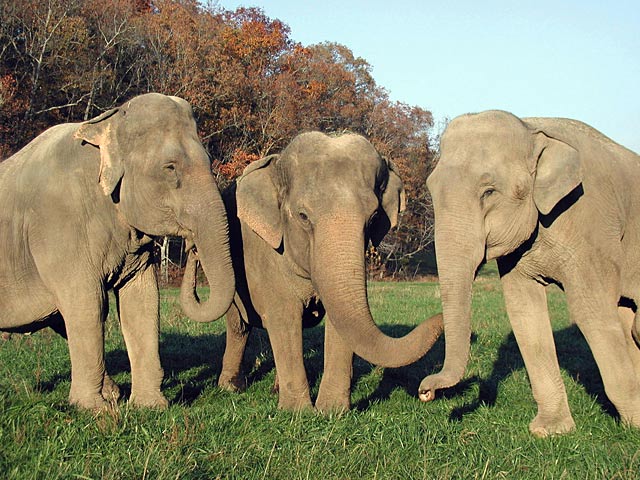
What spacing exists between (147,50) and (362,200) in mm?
24526

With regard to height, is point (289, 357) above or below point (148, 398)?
above

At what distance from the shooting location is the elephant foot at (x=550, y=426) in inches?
237

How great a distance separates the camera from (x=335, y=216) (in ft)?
19.1

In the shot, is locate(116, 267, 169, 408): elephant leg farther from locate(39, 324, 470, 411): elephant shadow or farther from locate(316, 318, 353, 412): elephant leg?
locate(316, 318, 353, 412): elephant leg

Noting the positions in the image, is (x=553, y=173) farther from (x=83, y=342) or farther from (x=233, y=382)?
(x=233, y=382)

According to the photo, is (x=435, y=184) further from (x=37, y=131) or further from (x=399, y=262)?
(x=399, y=262)

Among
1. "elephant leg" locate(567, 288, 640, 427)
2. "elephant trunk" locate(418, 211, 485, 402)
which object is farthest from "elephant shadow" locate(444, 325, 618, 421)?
"elephant trunk" locate(418, 211, 485, 402)

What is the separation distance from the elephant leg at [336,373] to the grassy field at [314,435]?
32cm

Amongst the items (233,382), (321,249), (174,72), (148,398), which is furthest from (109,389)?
(174,72)

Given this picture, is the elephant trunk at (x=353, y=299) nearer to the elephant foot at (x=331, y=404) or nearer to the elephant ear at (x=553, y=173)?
the elephant foot at (x=331, y=404)

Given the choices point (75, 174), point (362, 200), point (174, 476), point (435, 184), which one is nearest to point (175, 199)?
point (75, 174)

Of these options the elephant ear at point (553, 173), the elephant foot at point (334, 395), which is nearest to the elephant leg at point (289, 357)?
the elephant foot at point (334, 395)

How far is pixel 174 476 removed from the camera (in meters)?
4.01

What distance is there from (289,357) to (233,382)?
6.34 feet
